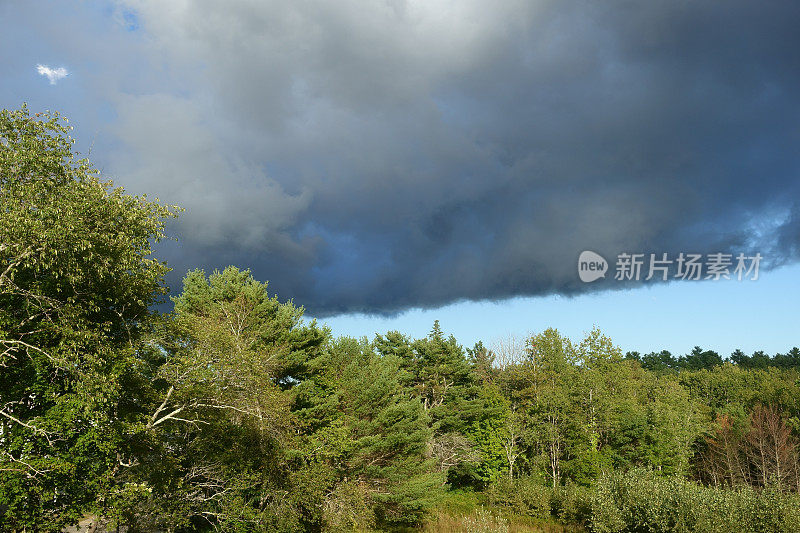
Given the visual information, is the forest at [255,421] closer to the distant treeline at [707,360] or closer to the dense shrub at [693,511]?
the dense shrub at [693,511]

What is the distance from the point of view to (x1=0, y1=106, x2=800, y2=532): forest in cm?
1709

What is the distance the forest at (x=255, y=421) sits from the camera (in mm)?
17094

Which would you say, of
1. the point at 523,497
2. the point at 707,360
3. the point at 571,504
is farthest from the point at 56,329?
the point at 707,360

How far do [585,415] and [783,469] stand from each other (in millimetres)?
23598

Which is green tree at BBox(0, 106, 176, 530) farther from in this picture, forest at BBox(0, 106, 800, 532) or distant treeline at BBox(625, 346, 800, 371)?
distant treeline at BBox(625, 346, 800, 371)

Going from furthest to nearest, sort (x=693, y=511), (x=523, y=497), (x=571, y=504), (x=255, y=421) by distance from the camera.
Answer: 1. (x=523, y=497)
2. (x=571, y=504)
3. (x=255, y=421)
4. (x=693, y=511)

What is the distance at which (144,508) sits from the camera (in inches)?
916

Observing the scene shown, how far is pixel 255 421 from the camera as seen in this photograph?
91.4ft

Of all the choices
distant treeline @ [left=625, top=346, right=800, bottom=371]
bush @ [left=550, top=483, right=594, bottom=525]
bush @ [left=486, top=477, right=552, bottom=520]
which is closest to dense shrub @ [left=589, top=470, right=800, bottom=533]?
bush @ [left=550, top=483, right=594, bottom=525]

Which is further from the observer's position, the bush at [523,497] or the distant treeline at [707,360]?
the distant treeline at [707,360]

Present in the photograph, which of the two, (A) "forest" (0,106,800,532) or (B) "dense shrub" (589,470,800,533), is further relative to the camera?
(B) "dense shrub" (589,470,800,533)

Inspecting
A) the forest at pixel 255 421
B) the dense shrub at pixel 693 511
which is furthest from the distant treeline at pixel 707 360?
the dense shrub at pixel 693 511

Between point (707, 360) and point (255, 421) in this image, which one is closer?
point (255, 421)

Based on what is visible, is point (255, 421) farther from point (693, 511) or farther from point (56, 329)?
point (693, 511)
